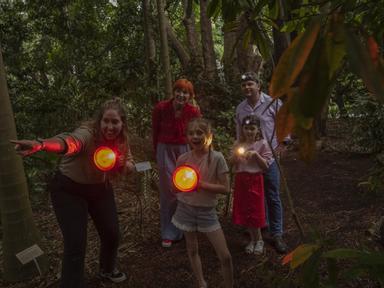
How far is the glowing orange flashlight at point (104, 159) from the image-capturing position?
293cm

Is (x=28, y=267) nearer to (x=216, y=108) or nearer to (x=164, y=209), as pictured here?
(x=164, y=209)

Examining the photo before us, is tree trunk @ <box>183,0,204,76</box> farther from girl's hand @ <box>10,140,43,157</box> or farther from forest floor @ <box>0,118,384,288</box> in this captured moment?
girl's hand @ <box>10,140,43,157</box>

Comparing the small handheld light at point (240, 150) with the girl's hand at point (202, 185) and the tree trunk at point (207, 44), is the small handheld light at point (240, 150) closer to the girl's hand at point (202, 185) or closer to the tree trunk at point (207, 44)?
the girl's hand at point (202, 185)

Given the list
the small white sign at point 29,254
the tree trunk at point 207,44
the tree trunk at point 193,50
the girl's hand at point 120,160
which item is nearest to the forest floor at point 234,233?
the small white sign at point 29,254

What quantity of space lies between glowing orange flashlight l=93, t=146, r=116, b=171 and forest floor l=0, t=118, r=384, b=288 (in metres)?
1.22

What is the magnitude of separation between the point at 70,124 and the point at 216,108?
3498 mm

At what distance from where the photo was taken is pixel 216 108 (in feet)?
29.5

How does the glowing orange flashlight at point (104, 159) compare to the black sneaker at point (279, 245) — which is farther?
the black sneaker at point (279, 245)

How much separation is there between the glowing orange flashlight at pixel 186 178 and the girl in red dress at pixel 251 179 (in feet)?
3.24

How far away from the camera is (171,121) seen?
4.19 meters

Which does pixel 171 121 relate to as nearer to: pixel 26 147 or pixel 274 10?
pixel 26 147

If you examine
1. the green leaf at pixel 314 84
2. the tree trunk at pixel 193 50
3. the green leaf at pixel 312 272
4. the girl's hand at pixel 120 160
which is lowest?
the green leaf at pixel 312 272

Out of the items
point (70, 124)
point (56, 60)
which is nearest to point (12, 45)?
point (56, 60)

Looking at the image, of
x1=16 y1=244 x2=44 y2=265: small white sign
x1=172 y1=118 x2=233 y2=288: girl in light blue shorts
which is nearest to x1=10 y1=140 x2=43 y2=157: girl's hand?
x1=172 y1=118 x2=233 y2=288: girl in light blue shorts
